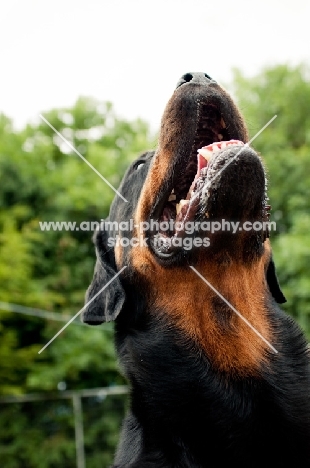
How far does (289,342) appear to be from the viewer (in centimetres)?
325

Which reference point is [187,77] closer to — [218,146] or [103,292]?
[218,146]

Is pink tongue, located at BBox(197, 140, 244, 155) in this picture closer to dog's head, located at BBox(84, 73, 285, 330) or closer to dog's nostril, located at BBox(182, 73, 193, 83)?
dog's head, located at BBox(84, 73, 285, 330)

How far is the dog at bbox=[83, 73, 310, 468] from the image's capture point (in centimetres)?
285

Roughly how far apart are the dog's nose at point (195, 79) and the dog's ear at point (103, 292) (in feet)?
3.84

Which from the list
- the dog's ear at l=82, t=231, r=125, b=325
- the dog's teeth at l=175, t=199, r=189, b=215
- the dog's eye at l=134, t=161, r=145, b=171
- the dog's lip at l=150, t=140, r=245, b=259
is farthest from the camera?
the dog's eye at l=134, t=161, r=145, b=171

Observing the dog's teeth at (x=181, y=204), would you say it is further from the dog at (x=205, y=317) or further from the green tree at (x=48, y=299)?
the green tree at (x=48, y=299)

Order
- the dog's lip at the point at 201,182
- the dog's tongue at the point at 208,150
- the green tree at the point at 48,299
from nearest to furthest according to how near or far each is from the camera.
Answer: the dog's lip at the point at 201,182 → the dog's tongue at the point at 208,150 → the green tree at the point at 48,299

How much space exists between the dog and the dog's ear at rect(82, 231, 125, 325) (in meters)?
0.02

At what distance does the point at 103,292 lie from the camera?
12.1 feet

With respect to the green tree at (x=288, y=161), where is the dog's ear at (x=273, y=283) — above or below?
below

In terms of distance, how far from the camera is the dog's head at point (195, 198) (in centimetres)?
286

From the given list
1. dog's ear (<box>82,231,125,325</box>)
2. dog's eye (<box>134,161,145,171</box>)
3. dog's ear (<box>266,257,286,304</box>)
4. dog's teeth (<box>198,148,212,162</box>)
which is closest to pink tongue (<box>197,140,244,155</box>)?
dog's teeth (<box>198,148,212,162</box>)

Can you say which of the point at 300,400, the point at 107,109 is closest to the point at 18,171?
the point at 107,109

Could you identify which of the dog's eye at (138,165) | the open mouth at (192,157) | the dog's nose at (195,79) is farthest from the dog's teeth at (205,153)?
the dog's eye at (138,165)
